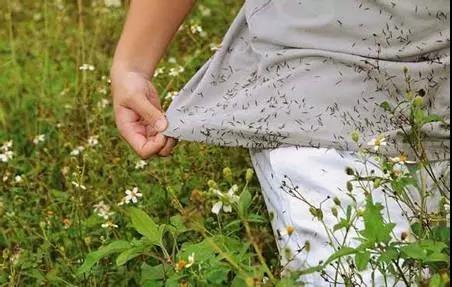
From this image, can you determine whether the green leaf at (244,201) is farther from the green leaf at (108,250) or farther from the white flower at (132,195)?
the white flower at (132,195)

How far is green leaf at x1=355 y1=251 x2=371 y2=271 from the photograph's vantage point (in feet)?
4.91

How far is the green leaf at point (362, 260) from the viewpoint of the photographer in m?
1.50

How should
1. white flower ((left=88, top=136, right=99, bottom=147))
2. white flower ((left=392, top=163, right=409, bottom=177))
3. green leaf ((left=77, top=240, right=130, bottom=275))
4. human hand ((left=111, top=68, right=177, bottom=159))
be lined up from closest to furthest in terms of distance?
white flower ((left=392, top=163, right=409, bottom=177)) → green leaf ((left=77, top=240, right=130, bottom=275)) → human hand ((left=111, top=68, right=177, bottom=159)) → white flower ((left=88, top=136, right=99, bottom=147))

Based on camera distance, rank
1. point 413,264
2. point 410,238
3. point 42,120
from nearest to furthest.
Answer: point 413,264, point 410,238, point 42,120

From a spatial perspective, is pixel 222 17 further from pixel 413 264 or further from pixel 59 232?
pixel 413 264

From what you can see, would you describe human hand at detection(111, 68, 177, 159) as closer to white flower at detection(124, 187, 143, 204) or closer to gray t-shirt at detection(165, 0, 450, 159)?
gray t-shirt at detection(165, 0, 450, 159)

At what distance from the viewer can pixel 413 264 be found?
5.28 feet

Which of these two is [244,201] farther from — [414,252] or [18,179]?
[18,179]

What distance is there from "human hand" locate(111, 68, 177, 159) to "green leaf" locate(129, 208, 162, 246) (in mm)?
228

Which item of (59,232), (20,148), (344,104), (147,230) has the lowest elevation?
(20,148)

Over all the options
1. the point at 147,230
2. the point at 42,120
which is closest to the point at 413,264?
the point at 147,230

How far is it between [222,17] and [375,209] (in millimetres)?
2242

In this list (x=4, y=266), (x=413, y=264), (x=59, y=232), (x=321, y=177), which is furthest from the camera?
(x=59, y=232)

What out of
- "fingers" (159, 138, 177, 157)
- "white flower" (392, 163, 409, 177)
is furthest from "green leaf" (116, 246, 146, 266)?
"white flower" (392, 163, 409, 177)
